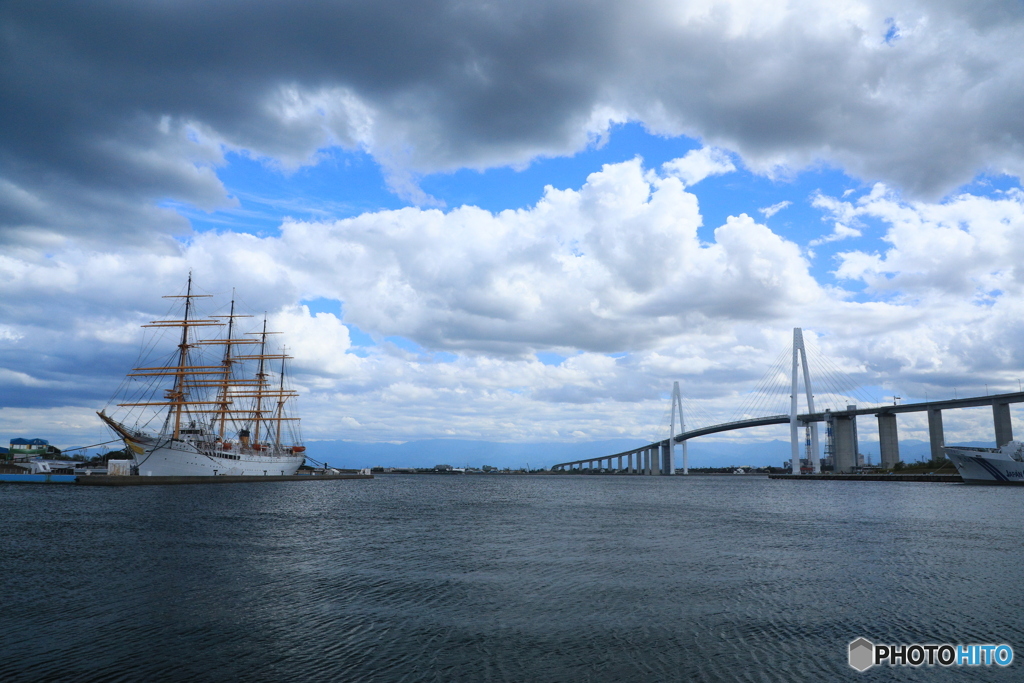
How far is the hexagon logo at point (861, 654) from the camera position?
12227mm

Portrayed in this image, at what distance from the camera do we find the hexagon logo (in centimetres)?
1223

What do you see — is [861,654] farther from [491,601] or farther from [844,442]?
[844,442]

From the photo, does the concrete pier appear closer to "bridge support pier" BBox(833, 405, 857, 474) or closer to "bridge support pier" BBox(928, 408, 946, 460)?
"bridge support pier" BBox(833, 405, 857, 474)

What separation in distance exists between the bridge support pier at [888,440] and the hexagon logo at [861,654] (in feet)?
407

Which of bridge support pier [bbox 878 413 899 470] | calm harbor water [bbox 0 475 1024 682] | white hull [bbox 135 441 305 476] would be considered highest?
bridge support pier [bbox 878 413 899 470]

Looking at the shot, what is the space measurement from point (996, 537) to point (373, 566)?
3037 cm

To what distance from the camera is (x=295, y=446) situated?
127m

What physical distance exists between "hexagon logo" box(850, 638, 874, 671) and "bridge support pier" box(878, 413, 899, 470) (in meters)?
124

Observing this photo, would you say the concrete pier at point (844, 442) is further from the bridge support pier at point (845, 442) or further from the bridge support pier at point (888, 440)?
the bridge support pier at point (888, 440)

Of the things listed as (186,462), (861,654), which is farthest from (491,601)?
(186,462)

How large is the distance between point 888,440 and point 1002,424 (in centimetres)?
2593

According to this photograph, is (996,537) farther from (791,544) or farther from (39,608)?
(39,608)

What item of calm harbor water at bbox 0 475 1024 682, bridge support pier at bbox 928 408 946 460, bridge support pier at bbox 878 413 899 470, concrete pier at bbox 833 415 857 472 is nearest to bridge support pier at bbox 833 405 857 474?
concrete pier at bbox 833 415 857 472

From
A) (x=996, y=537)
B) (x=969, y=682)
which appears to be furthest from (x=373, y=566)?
(x=996, y=537)
